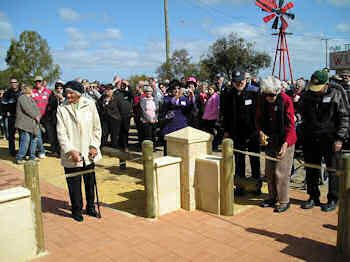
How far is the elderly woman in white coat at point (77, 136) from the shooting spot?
4.48 metres

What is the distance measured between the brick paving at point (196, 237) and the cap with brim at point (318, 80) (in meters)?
1.77

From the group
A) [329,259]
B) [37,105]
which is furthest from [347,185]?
[37,105]

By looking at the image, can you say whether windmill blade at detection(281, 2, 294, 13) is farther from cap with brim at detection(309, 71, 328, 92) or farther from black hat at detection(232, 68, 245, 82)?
cap with brim at detection(309, 71, 328, 92)

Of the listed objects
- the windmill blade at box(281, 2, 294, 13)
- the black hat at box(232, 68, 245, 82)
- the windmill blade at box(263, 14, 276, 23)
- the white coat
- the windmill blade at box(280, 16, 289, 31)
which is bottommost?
the white coat

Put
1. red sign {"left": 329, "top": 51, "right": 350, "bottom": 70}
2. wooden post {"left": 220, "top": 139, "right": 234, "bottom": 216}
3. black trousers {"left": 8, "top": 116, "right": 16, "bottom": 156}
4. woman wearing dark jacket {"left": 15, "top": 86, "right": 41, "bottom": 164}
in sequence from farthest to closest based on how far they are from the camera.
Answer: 1. red sign {"left": 329, "top": 51, "right": 350, "bottom": 70}
2. black trousers {"left": 8, "top": 116, "right": 16, "bottom": 156}
3. woman wearing dark jacket {"left": 15, "top": 86, "right": 41, "bottom": 164}
4. wooden post {"left": 220, "top": 139, "right": 234, "bottom": 216}

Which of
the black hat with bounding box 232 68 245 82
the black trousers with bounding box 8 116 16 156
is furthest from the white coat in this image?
the black trousers with bounding box 8 116 16 156

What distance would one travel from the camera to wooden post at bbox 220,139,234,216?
4551 mm

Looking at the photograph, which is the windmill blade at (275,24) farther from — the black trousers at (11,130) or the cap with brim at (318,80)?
the cap with brim at (318,80)

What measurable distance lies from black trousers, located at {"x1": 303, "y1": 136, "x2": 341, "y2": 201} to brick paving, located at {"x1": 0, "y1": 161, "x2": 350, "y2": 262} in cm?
31

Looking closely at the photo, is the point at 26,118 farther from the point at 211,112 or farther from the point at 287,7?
the point at 287,7

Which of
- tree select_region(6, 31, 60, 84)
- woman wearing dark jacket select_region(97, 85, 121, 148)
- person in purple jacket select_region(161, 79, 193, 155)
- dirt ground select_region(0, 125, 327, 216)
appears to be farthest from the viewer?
tree select_region(6, 31, 60, 84)

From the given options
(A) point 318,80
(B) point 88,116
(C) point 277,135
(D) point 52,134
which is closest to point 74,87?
(B) point 88,116

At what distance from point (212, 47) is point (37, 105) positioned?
100.0 ft

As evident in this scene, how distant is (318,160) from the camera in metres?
5.04
